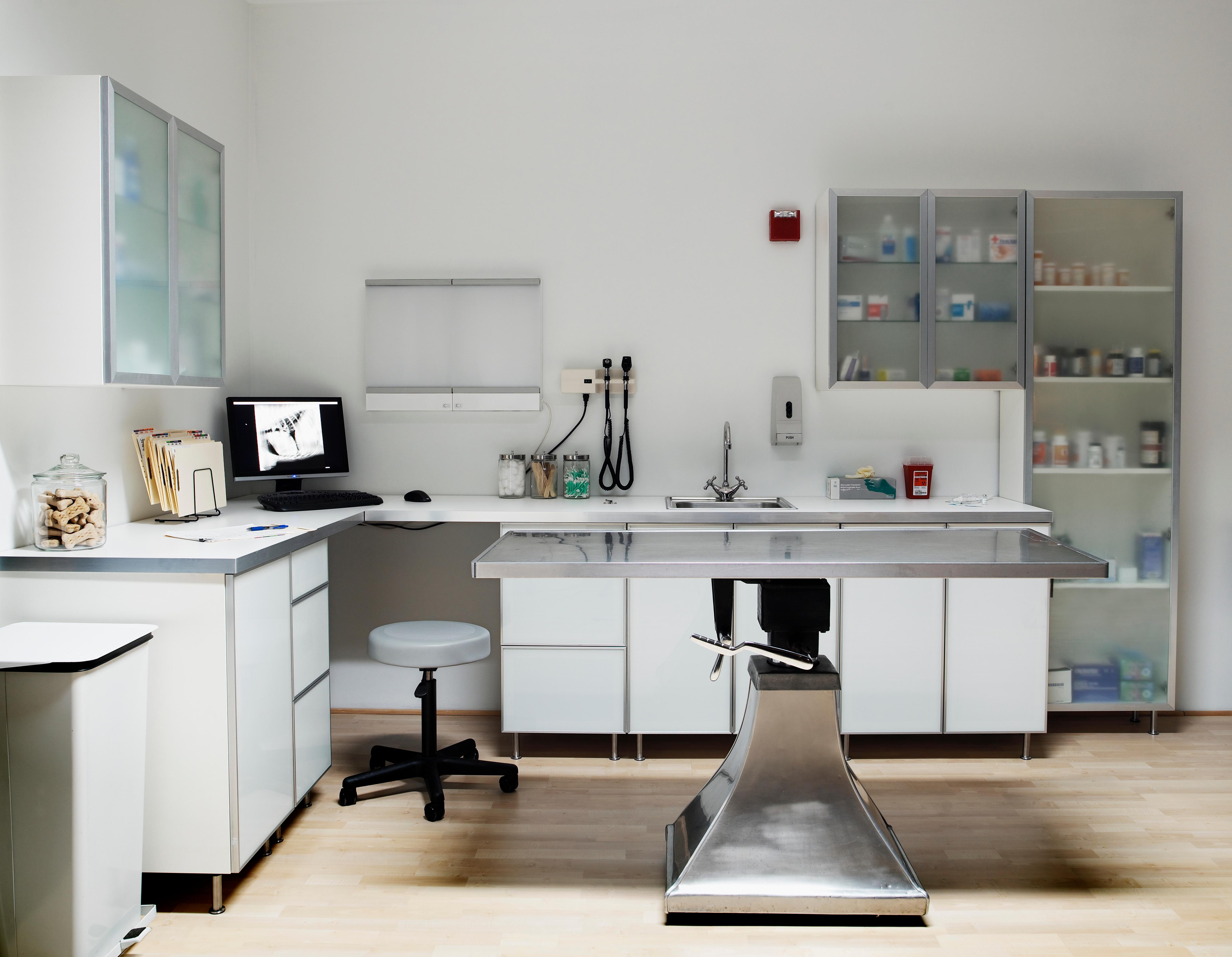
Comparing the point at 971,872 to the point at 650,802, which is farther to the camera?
the point at 650,802

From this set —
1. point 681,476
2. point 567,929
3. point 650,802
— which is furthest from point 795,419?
point 567,929

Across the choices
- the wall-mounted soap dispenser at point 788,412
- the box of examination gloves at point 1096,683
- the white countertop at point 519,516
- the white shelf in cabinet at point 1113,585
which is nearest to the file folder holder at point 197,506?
the white countertop at point 519,516

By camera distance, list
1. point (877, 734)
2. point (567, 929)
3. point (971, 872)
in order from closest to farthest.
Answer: point (567, 929)
point (971, 872)
point (877, 734)

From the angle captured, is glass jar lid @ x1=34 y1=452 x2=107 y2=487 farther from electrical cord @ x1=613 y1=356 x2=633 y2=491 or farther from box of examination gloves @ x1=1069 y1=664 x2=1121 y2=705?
box of examination gloves @ x1=1069 y1=664 x2=1121 y2=705

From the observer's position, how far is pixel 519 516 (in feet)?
10.5

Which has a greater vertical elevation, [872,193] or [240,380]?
[872,193]

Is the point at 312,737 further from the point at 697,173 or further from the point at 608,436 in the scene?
the point at 697,173

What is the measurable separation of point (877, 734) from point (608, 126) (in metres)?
2.74

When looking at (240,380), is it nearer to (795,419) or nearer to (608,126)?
(608,126)

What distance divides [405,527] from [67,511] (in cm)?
160

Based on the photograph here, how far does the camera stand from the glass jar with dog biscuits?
2.36m

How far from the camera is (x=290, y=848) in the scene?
2639mm

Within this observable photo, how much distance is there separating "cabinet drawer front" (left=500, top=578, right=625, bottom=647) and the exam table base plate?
3.30ft

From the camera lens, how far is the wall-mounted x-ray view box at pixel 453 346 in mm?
3789
